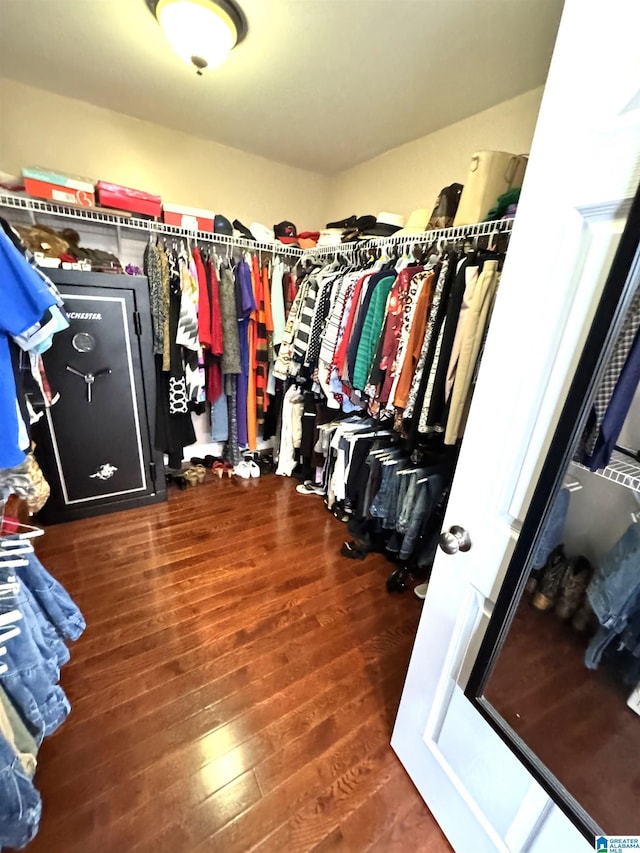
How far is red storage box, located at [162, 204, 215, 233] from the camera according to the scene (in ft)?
7.57

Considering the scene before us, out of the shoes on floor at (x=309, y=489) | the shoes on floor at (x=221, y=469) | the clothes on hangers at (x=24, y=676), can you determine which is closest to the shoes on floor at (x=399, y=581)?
the shoes on floor at (x=309, y=489)

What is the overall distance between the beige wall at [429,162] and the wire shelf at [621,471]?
6.73 ft

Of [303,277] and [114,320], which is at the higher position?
[303,277]

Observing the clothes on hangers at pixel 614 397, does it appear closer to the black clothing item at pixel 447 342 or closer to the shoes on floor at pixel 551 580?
the shoes on floor at pixel 551 580

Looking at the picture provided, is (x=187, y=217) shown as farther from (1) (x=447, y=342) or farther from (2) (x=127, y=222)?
(1) (x=447, y=342)

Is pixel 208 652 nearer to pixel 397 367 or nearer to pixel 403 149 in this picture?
pixel 397 367

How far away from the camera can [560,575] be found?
29.2 inches

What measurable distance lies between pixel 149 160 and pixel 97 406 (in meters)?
1.79

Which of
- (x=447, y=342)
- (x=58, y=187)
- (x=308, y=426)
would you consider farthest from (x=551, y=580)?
(x=58, y=187)

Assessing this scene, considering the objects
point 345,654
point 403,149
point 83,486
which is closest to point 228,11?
point 403,149

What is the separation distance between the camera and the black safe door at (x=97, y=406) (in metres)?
2.02

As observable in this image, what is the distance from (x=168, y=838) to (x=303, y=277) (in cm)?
297

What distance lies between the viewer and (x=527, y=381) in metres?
0.68

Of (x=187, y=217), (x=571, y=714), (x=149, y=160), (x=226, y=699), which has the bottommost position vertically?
(x=226, y=699)
